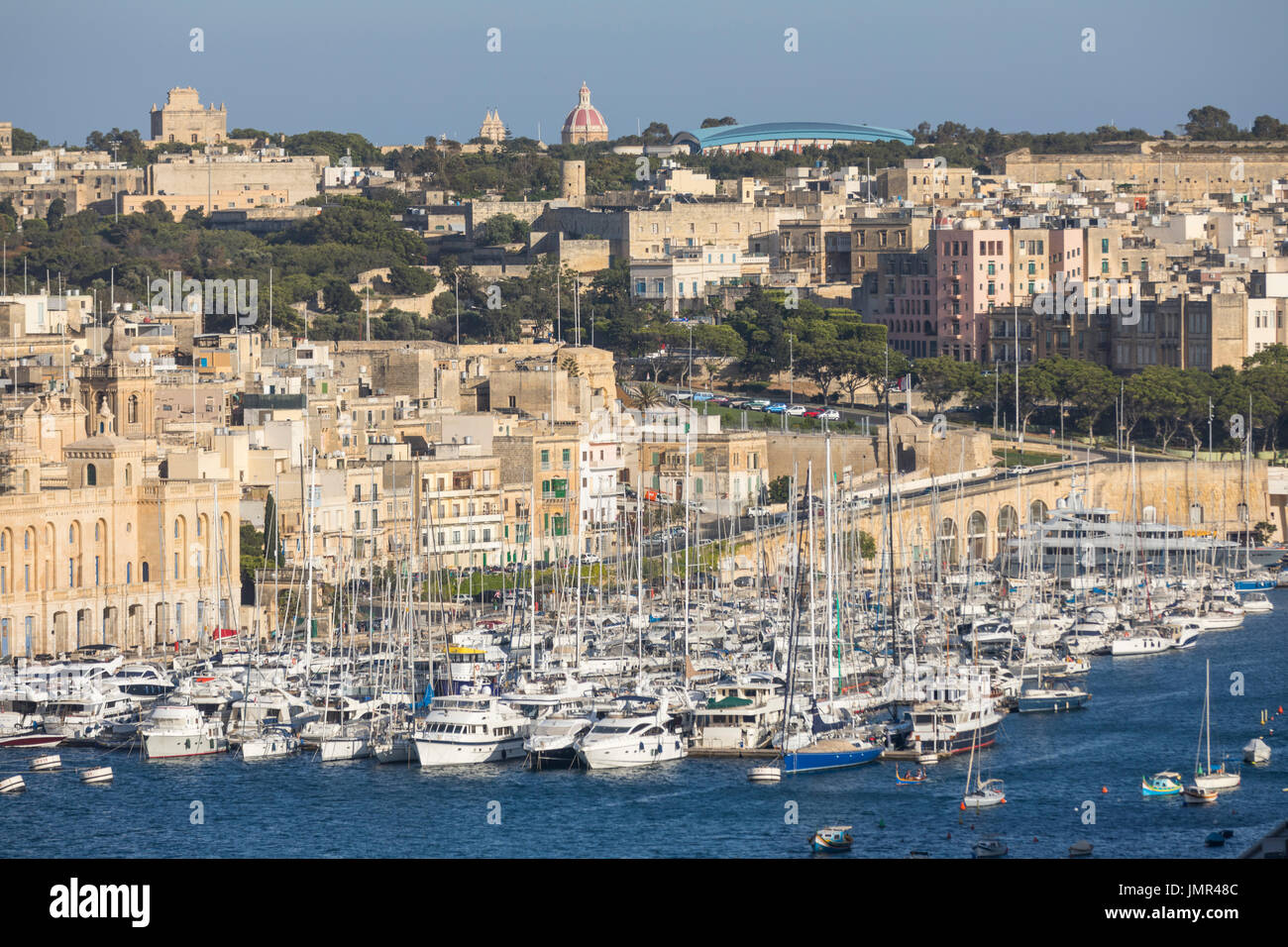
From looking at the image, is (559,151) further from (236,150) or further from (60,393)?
(60,393)

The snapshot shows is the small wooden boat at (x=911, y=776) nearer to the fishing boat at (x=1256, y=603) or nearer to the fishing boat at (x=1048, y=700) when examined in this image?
the fishing boat at (x=1048, y=700)

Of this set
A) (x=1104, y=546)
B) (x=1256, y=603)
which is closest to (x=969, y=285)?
(x=1104, y=546)

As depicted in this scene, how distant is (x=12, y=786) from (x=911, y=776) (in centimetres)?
970

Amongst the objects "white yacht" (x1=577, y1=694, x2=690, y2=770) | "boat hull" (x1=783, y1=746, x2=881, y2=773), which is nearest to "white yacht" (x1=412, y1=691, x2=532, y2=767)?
"white yacht" (x1=577, y1=694, x2=690, y2=770)

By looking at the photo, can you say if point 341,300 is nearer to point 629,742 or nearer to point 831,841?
point 629,742

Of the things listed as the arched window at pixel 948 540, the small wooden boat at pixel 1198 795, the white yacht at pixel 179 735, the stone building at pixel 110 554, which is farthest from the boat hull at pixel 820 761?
the arched window at pixel 948 540

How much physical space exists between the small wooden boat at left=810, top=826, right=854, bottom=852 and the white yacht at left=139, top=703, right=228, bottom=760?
9021 mm

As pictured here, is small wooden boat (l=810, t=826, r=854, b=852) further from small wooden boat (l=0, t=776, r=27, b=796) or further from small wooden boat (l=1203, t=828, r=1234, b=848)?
small wooden boat (l=0, t=776, r=27, b=796)

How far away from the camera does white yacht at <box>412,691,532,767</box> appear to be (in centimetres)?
2766

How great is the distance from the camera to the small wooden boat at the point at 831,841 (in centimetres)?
2220

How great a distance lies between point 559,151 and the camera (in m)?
106

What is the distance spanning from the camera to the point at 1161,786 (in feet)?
85.7

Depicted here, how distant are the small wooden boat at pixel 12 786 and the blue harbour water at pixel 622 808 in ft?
0.58
